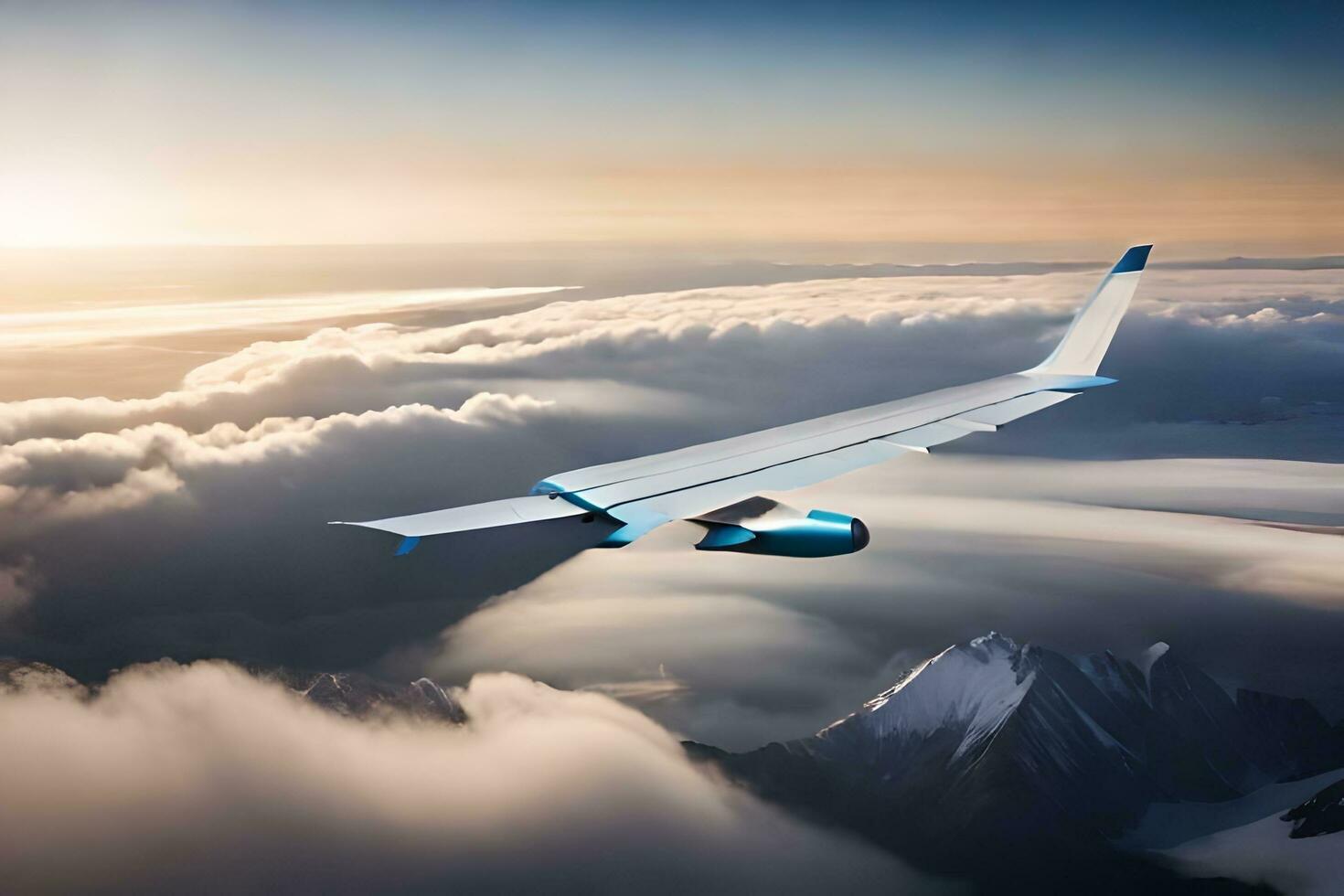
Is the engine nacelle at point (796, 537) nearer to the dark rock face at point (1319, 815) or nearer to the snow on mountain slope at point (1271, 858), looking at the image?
the snow on mountain slope at point (1271, 858)

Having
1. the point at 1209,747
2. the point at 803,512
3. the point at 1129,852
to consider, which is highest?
the point at 803,512

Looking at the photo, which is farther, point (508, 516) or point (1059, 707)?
point (1059, 707)

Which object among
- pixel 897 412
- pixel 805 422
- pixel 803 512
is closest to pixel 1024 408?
pixel 897 412

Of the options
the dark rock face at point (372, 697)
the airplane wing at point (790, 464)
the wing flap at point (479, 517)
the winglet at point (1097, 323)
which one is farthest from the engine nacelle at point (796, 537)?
the dark rock face at point (372, 697)

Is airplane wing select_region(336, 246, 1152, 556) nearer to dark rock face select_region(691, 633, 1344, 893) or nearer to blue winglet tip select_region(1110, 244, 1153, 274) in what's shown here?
blue winglet tip select_region(1110, 244, 1153, 274)

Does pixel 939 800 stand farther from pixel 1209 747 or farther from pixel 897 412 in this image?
pixel 897 412

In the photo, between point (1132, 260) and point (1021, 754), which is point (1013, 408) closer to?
point (1132, 260)
